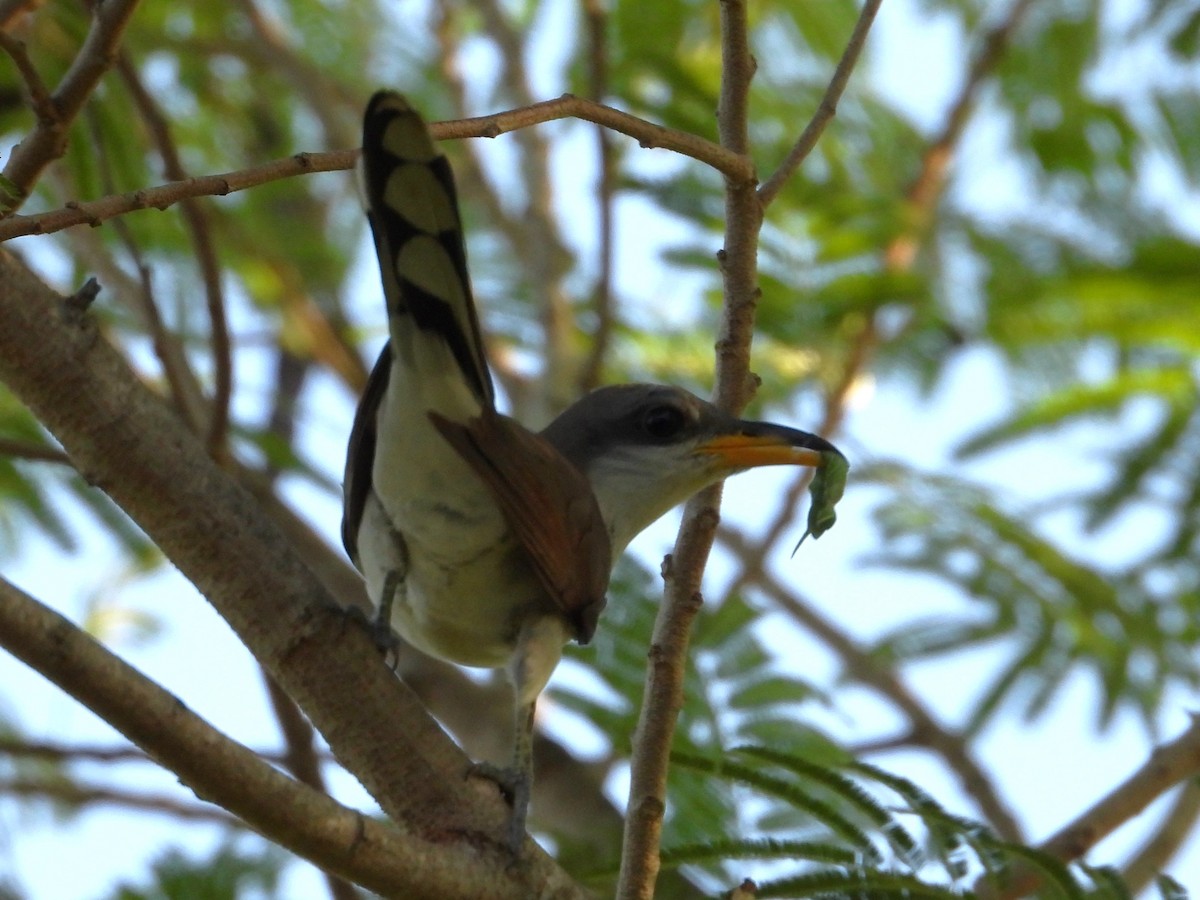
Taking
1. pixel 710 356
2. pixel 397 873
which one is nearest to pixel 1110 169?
pixel 710 356

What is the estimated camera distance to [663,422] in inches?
172

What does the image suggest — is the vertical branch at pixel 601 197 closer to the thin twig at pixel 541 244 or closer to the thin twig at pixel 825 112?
the thin twig at pixel 541 244

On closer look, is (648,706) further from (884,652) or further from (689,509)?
(884,652)

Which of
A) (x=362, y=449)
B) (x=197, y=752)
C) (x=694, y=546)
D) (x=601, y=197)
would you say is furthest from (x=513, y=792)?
(x=601, y=197)

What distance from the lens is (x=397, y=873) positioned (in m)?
2.65

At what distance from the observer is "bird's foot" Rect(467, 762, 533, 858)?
306 centimetres

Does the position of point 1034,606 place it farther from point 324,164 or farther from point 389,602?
point 324,164

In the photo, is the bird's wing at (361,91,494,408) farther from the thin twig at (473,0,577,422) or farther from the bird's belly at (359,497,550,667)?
the thin twig at (473,0,577,422)

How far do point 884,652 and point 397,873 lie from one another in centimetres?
391

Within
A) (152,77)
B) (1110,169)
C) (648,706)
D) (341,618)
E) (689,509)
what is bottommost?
(648,706)

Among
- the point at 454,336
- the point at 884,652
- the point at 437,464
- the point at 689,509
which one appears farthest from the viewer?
the point at 884,652

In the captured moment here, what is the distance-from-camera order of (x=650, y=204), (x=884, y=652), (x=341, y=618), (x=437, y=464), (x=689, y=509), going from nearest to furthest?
(x=341, y=618) < (x=689, y=509) < (x=437, y=464) < (x=650, y=204) < (x=884, y=652)

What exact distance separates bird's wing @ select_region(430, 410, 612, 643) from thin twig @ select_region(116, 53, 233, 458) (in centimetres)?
90

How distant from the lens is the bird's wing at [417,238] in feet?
9.71
